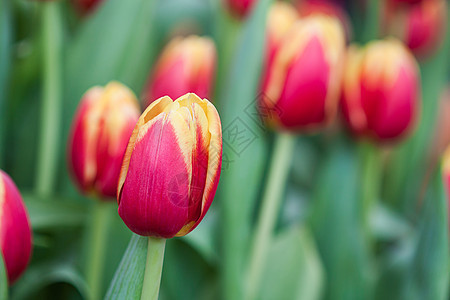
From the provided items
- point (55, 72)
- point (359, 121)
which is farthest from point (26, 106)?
point (359, 121)

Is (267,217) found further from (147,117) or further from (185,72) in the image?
(147,117)

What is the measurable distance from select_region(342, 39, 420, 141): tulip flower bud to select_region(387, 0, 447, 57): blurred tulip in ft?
0.68

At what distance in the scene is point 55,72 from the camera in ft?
1.74

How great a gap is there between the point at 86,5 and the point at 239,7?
158 millimetres

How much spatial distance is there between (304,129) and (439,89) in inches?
14.4

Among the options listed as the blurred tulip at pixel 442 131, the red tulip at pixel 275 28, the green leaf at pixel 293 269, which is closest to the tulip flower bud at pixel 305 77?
the red tulip at pixel 275 28

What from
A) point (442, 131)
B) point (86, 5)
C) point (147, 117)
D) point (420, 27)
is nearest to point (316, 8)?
point (420, 27)

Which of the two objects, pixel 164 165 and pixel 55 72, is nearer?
pixel 164 165

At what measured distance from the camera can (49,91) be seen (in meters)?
0.53

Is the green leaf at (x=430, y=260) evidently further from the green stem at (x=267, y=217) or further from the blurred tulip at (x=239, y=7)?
the blurred tulip at (x=239, y=7)

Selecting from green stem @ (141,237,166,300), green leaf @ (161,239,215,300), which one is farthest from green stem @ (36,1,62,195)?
green stem @ (141,237,166,300)

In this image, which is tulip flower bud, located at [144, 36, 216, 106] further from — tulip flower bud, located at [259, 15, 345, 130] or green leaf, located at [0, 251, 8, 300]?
green leaf, located at [0, 251, 8, 300]

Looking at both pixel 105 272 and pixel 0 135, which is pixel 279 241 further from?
pixel 0 135

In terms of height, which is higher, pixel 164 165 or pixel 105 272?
pixel 164 165
